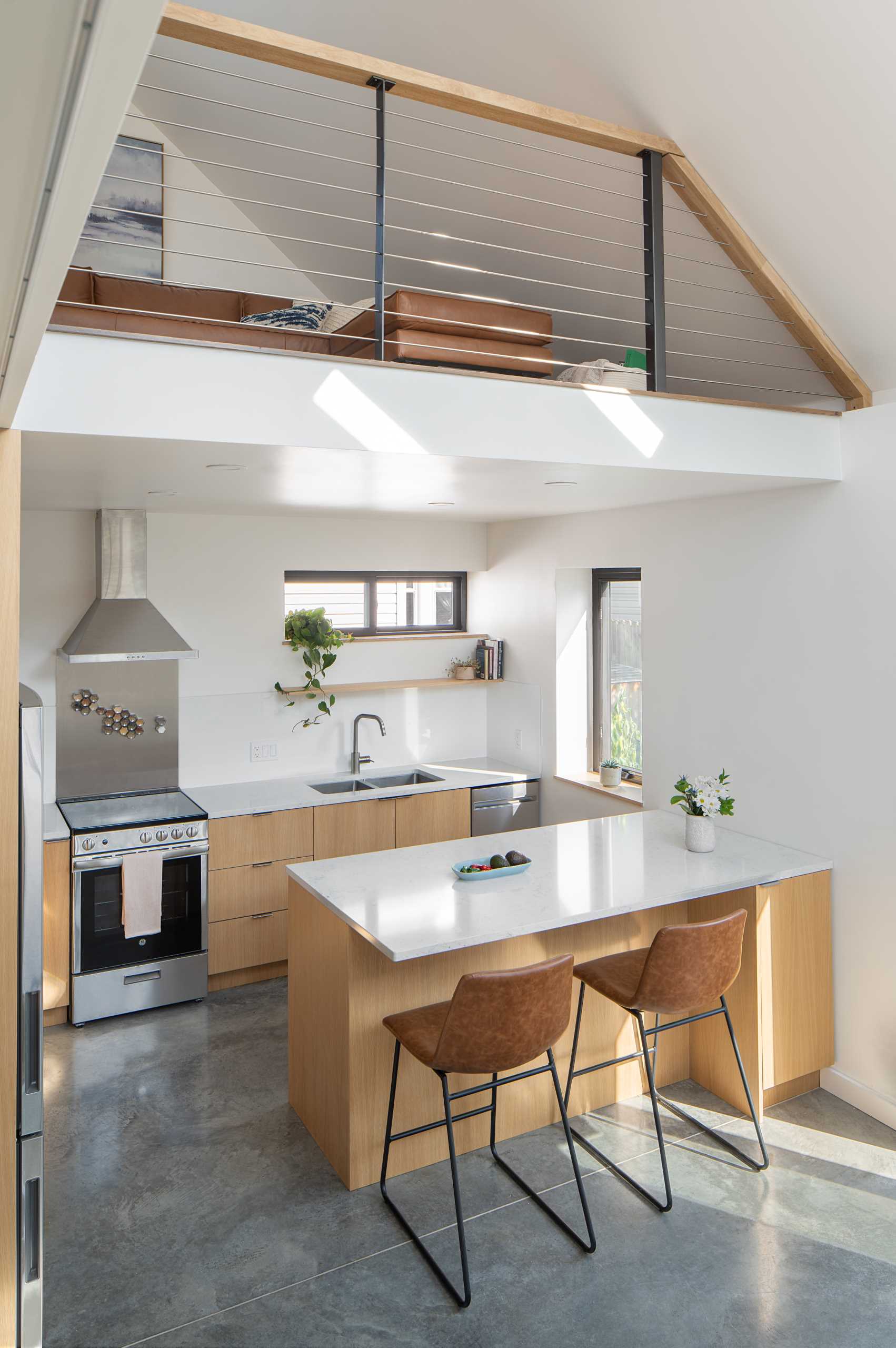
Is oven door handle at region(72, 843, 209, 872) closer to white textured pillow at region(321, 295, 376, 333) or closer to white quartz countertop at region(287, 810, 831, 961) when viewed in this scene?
white quartz countertop at region(287, 810, 831, 961)

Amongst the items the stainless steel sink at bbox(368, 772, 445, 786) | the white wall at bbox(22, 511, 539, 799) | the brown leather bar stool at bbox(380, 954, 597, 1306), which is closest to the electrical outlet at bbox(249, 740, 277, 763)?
the white wall at bbox(22, 511, 539, 799)

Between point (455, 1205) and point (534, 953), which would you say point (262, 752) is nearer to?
point (534, 953)

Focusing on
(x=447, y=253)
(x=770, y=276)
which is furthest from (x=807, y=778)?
(x=447, y=253)

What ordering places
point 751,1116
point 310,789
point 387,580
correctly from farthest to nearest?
point 387,580 → point 310,789 → point 751,1116

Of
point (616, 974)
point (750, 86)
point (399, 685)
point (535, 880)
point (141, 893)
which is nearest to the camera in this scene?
point (750, 86)

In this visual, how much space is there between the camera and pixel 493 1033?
2.68 metres

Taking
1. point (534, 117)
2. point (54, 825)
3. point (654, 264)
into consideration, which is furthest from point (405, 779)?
point (534, 117)

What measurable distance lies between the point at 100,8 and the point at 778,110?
2.97 metres

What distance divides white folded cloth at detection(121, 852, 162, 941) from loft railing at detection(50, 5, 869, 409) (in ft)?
8.11

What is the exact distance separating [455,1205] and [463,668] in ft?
11.8

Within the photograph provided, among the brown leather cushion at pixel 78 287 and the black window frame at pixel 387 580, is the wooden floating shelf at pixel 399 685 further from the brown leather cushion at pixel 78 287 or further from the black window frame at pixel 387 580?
the brown leather cushion at pixel 78 287

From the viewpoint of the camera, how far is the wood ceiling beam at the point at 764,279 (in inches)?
131

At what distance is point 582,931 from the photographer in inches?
140

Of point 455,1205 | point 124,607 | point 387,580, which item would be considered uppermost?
point 387,580
